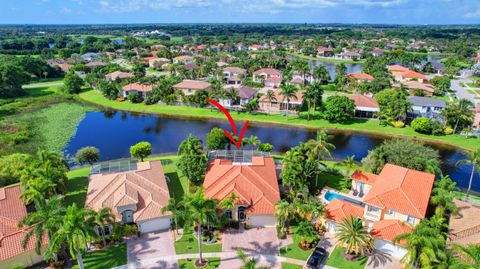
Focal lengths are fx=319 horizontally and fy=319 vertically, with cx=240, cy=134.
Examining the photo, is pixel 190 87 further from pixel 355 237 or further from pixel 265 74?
pixel 355 237

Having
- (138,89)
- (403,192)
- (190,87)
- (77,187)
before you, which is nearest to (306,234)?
(403,192)

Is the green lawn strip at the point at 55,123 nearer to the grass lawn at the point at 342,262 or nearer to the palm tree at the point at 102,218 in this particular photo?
the palm tree at the point at 102,218

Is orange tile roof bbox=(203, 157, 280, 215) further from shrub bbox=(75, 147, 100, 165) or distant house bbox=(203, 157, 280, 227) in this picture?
shrub bbox=(75, 147, 100, 165)

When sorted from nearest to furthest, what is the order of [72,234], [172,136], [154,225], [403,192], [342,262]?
1. [72,234]
2. [342,262]
3. [154,225]
4. [403,192]
5. [172,136]

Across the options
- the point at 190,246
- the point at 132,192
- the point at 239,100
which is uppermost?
the point at 239,100

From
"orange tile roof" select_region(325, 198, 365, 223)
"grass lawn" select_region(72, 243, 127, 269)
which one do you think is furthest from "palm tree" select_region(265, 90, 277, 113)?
"grass lawn" select_region(72, 243, 127, 269)
